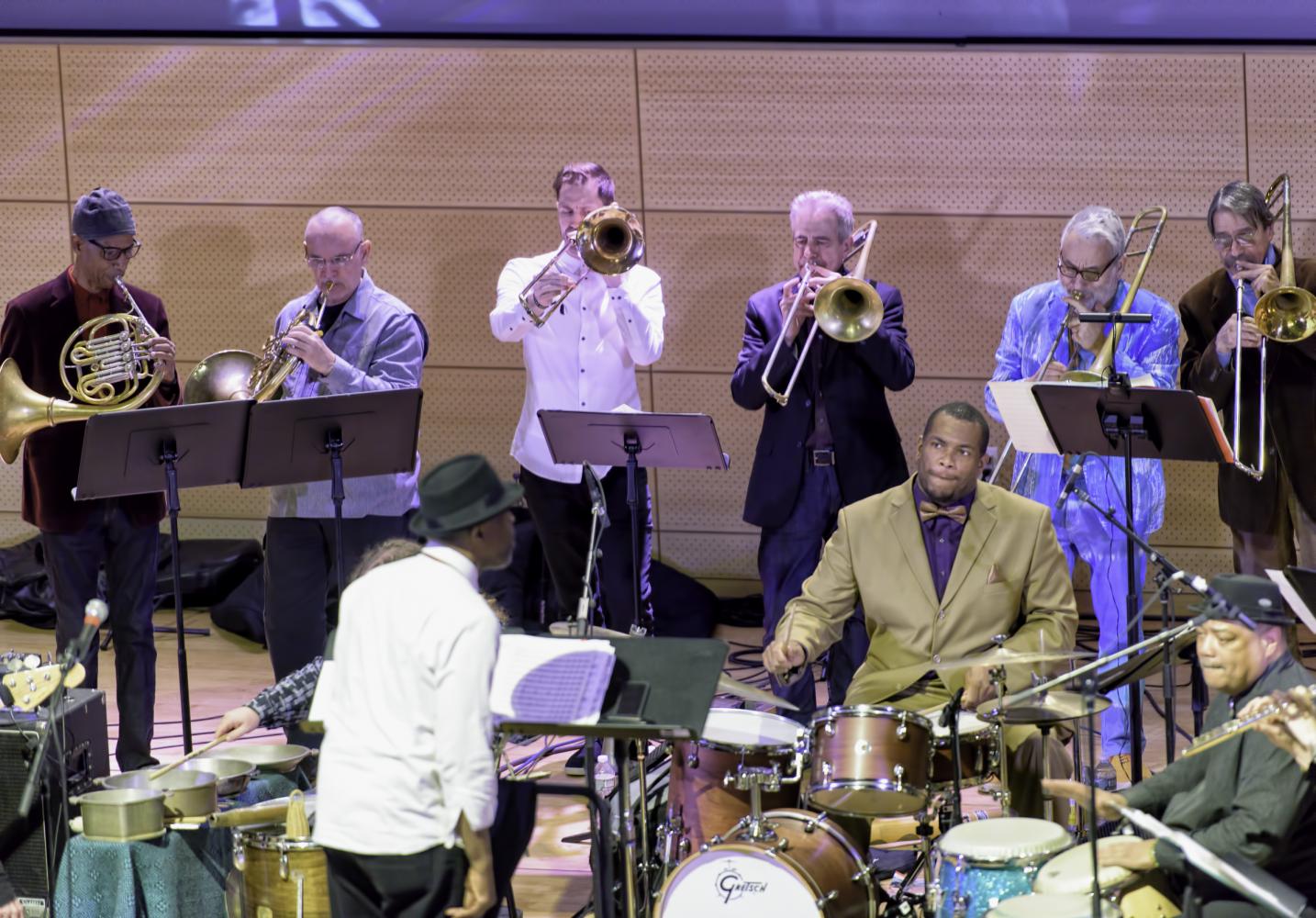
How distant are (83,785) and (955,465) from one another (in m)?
2.63

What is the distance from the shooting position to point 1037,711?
4.17m

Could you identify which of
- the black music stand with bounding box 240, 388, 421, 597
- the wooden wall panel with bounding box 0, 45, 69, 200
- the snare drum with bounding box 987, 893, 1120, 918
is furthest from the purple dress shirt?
the wooden wall panel with bounding box 0, 45, 69, 200

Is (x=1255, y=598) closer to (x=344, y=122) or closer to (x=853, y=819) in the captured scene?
(x=853, y=819)

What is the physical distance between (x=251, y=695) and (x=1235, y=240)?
13.5 feet

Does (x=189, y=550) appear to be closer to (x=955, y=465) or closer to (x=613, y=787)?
(x=613, y=787)

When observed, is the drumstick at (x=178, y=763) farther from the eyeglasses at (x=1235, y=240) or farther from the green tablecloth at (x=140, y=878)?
the eyeglasses at (x=1235, y=240)

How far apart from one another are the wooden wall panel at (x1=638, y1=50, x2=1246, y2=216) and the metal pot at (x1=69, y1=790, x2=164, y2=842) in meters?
4.37

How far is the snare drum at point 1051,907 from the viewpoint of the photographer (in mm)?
3525

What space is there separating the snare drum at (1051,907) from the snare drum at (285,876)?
160 cm

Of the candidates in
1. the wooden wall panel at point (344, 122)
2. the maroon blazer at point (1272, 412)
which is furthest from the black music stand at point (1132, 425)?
the wooden wall panel at point (344, 122)

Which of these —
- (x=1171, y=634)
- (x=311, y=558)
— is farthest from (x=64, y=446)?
(x=1171, y=634)

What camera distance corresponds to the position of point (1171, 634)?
363cm

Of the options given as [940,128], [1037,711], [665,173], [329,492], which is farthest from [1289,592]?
[665,173]

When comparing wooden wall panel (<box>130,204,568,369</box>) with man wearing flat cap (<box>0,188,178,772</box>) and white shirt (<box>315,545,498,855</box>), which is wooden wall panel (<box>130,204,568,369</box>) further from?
white shirt (<box>315,545,498,855</box>)
